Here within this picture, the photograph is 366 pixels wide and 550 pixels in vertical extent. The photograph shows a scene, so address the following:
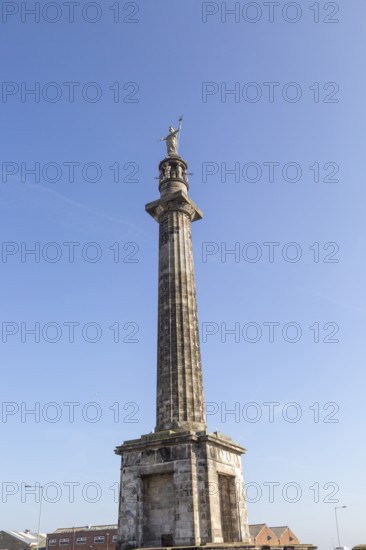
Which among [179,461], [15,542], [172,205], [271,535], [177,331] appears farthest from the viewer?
[15,542]

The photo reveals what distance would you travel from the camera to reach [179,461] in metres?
18.1

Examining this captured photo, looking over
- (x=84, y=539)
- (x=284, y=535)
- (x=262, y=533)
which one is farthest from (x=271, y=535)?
(x=84, y=539)

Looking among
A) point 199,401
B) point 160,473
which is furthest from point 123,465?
point 199,401

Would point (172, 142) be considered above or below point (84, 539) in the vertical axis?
above

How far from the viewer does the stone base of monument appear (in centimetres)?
1714

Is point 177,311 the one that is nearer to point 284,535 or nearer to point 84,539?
point 84,539

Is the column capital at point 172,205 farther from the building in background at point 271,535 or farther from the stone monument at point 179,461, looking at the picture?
the building in background at point 271,535

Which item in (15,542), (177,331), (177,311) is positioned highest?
(177,311)

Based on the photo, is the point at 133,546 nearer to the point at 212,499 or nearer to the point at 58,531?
the point at 212,499

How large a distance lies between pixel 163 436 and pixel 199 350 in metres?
4.65

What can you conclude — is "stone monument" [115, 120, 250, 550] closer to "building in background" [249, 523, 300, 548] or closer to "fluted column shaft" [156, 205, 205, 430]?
"fluted column shaft" [156, 205, 205, 430]

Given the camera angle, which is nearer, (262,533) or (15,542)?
(262,533)

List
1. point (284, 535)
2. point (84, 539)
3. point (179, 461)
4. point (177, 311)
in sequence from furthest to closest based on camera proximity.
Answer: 1. point (284, 535)
2. point (84, 539)
3. point (177, 311)
4. point (179, 461)

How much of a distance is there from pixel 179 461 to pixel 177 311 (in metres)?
6.83
